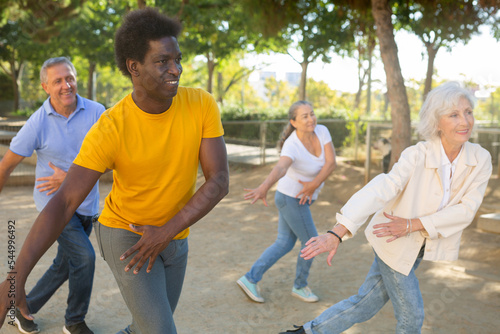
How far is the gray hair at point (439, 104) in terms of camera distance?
9.46 ft

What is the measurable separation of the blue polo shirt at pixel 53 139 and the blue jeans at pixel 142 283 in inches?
51.7

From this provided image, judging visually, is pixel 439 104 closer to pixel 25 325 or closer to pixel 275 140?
pixel 25 325

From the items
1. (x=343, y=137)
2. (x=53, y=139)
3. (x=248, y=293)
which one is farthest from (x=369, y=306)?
(x=343, y=137)

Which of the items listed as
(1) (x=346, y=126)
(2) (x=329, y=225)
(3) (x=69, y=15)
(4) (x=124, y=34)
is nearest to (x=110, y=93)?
(3) (x=69, y=15)

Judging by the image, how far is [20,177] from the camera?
11273mm

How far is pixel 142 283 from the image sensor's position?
7.81 ft

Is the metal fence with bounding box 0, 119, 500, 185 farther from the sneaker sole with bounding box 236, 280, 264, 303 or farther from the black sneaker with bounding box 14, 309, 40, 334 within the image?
the black sneaker with bounding box 14, 309, 40, 334

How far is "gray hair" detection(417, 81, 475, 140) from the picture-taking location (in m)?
2.88

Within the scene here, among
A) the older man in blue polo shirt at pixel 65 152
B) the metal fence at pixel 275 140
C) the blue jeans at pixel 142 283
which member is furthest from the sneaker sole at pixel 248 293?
the metal fence at pixel 275 140

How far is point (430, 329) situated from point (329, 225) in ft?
13.5

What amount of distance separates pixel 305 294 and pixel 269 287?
0.51m

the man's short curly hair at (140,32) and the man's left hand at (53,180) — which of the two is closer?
the man's short curly hair at (140,32)

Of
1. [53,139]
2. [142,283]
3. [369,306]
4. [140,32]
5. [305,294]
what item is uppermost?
[140,32]

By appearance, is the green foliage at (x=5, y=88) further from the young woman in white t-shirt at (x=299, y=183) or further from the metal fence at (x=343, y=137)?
the young woman in white t-shirt at (x=299, y=183)
